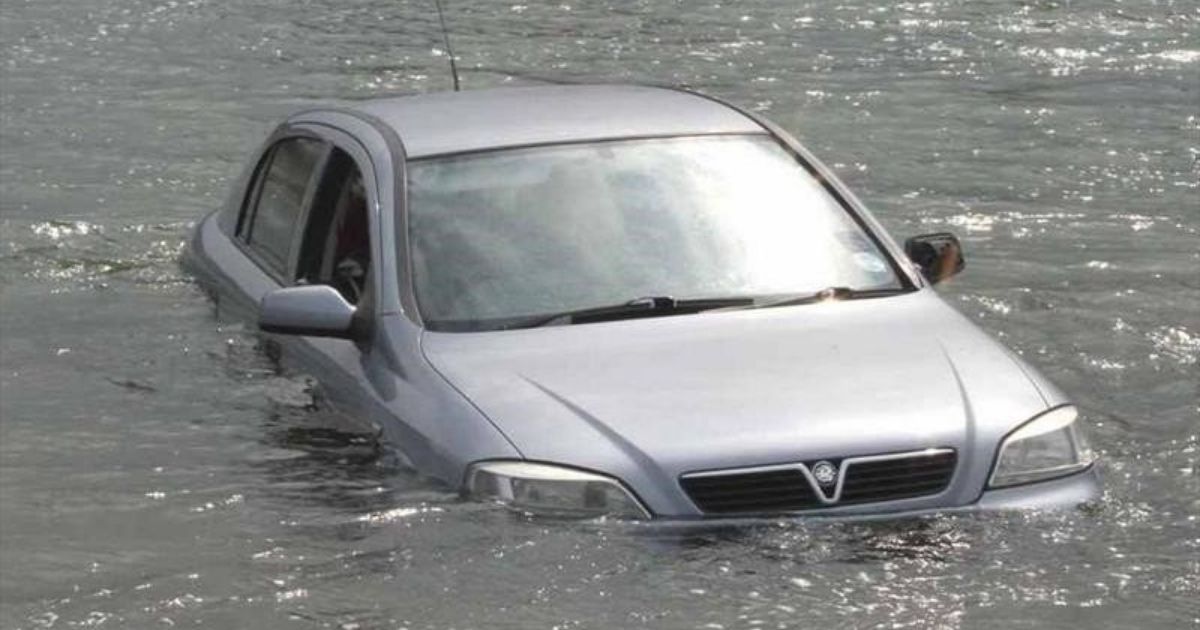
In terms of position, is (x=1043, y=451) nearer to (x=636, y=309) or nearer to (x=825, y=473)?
(x=825, y=473)

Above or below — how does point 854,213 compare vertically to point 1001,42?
above

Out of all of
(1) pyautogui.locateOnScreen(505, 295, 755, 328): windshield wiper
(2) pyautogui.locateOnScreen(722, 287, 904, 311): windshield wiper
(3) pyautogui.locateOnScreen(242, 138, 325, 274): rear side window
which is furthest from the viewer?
(3) pyautogui.locateOnScreen(242, 138, 325, 274): rear side window

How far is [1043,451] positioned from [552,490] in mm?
1397

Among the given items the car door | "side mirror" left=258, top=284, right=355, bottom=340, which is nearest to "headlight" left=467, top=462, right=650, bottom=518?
the car door

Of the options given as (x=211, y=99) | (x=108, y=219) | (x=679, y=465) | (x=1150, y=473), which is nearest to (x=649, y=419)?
(x=679, y=465)

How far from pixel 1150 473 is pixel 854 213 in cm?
127

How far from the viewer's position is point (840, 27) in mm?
24250

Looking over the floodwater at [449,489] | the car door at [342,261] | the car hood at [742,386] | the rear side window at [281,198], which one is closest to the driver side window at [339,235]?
the car door at [342,261]

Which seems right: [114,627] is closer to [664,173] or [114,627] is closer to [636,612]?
[636,612]

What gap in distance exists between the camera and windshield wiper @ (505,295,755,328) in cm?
918

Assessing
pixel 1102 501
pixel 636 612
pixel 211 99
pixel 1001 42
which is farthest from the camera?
pixel 1001 42

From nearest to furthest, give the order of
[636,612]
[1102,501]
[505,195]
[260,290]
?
[636,612] → [1102,501] → [505,195] → [260,290]

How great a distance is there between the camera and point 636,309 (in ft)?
30.3

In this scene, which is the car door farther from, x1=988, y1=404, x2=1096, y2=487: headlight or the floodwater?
x1=988, y1=404, x2=1096, y2=487: headlight
